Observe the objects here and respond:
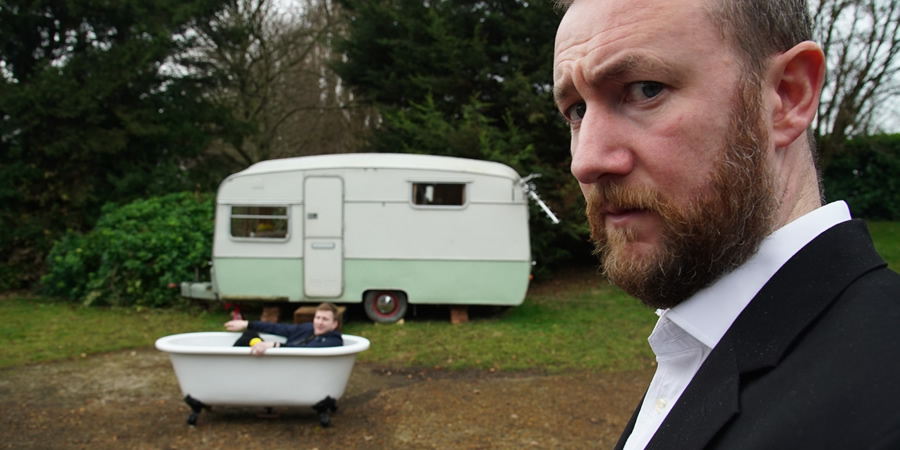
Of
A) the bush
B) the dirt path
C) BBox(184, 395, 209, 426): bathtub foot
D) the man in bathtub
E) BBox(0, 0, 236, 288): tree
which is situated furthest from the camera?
BBox(0, 0, 236, 288): tree

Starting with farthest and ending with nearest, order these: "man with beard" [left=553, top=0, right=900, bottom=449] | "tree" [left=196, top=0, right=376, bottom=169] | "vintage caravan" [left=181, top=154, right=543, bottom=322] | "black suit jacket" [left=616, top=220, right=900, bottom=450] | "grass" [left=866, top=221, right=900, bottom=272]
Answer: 1. "tree" [left=196, top=0, right=376, bottom=169]
2. "grass" [left=866, top=221, right=900, bottom=272]
3. "vintage caravan" [left=181, top=154, right=543, bottom=322]
4. "man with beard" [left=553, top=0, right=900, bottom=449]
5. "black suit jacket" [left=616, top=220, right=900, bottom=450]

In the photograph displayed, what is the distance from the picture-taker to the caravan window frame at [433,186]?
1033 centimetres

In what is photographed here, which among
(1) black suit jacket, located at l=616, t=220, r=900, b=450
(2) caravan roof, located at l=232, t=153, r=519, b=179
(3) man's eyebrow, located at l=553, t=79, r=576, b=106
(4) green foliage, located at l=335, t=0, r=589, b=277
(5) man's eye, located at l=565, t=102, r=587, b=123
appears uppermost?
(4) green foliage, located at l=335, t=0, r=589, b=277

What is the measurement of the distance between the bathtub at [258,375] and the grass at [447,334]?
7.47 ft

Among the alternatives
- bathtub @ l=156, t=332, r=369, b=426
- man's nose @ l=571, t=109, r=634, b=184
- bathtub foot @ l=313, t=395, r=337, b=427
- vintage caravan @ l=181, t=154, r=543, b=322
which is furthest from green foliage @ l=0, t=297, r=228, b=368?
man's nose @ l=571, t=109, r=634, b=184

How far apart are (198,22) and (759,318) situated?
60.0 feet

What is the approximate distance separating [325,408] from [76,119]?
11.9 metres

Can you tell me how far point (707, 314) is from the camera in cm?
92

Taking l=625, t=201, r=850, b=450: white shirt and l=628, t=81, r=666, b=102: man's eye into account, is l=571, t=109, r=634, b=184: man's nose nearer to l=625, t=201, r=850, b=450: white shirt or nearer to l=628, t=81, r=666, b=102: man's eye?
l=628, t=81, r=666, b=102: man's eye

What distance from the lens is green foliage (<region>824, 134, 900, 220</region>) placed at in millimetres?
18047

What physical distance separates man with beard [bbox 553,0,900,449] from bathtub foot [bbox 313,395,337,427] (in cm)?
537

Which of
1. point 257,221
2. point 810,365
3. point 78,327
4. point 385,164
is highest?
point 385,164

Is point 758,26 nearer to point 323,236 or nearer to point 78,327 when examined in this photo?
point 323,236

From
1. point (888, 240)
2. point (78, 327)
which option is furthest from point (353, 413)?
point (888, 240)
